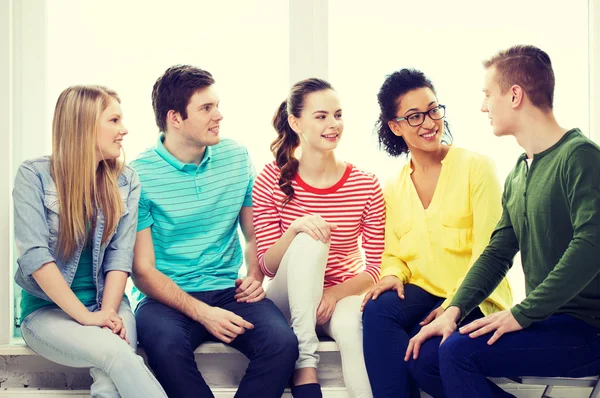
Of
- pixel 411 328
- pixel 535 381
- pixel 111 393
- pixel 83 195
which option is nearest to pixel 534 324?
pixel 535 381

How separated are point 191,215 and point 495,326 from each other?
46.6 inches

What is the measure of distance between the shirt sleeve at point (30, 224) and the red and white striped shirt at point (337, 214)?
2.50 ft

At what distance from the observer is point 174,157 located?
8.64ft

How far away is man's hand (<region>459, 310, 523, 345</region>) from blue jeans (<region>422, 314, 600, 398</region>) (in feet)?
0.06

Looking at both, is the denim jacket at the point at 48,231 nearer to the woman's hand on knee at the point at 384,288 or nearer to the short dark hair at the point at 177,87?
the short dark hair at the point at 177,87

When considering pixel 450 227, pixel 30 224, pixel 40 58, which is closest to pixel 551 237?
pixel 450 227

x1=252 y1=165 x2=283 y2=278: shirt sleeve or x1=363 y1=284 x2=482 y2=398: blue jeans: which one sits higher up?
x1=252 y1=165 x2=283 y2=278: shirt sleeve

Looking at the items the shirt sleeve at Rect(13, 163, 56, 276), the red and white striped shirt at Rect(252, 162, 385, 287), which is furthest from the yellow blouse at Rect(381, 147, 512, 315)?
the shirt sleeve at Rect(13, 163, 56, 276)

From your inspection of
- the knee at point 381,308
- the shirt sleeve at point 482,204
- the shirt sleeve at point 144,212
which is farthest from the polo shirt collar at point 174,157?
the shirt sleeve at point 482,204

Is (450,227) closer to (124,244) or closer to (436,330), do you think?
(436,330)

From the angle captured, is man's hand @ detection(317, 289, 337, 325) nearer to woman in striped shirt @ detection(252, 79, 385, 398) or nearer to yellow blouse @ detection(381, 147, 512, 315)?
woman in striped shirt @ detection(252, 79, 385, 398)

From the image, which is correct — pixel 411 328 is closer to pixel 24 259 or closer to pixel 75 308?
pixel 75 308

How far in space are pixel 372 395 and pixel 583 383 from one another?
25.6 inches

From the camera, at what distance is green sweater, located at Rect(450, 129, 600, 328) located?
184cm
